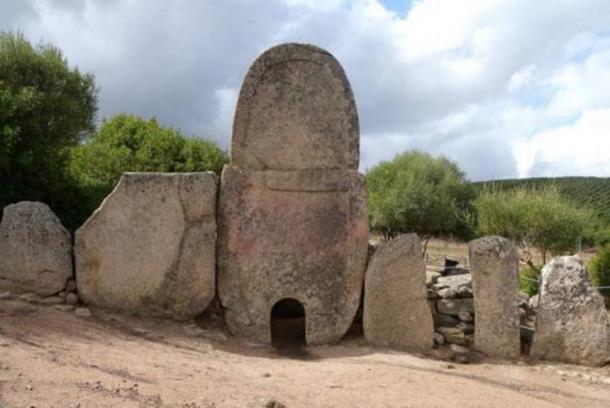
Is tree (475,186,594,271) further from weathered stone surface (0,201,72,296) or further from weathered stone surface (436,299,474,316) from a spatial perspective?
weathered stone surface (0,201,72,296)

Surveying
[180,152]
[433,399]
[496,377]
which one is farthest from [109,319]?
[180,152]

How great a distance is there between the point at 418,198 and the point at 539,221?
6778mm

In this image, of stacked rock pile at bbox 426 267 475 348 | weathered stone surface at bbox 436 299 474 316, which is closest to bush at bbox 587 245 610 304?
stacked rock pile at bbox 426 267 475 348

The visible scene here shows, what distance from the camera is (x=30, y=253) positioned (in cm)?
828

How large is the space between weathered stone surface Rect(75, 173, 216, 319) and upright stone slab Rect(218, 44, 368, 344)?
1.65ft

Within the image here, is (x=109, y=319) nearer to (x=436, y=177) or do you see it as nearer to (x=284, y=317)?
(x=284, y=317)

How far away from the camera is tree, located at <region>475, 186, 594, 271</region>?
2006 centimetres

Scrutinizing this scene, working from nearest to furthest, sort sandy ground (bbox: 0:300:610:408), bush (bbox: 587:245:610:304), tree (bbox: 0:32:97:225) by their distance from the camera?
sandy ground (bbox: 0:300:610:408), tree (bbox: 0:32:97:225), bush (bbox: 587:245:610:304)

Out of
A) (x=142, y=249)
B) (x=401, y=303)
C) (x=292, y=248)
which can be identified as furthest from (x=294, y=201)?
(x=142, y=249)

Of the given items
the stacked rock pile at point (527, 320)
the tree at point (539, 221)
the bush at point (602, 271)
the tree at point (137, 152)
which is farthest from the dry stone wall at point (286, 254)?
the tree at point (539, 221)

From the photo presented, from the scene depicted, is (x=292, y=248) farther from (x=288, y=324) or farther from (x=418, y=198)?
(x=418, y=198)

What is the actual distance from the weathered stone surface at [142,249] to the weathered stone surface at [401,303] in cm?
228

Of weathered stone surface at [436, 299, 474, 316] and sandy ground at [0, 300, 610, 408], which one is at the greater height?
weathered stone surface at [436, 299, 474, 316]

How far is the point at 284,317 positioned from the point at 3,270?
3.83 m
